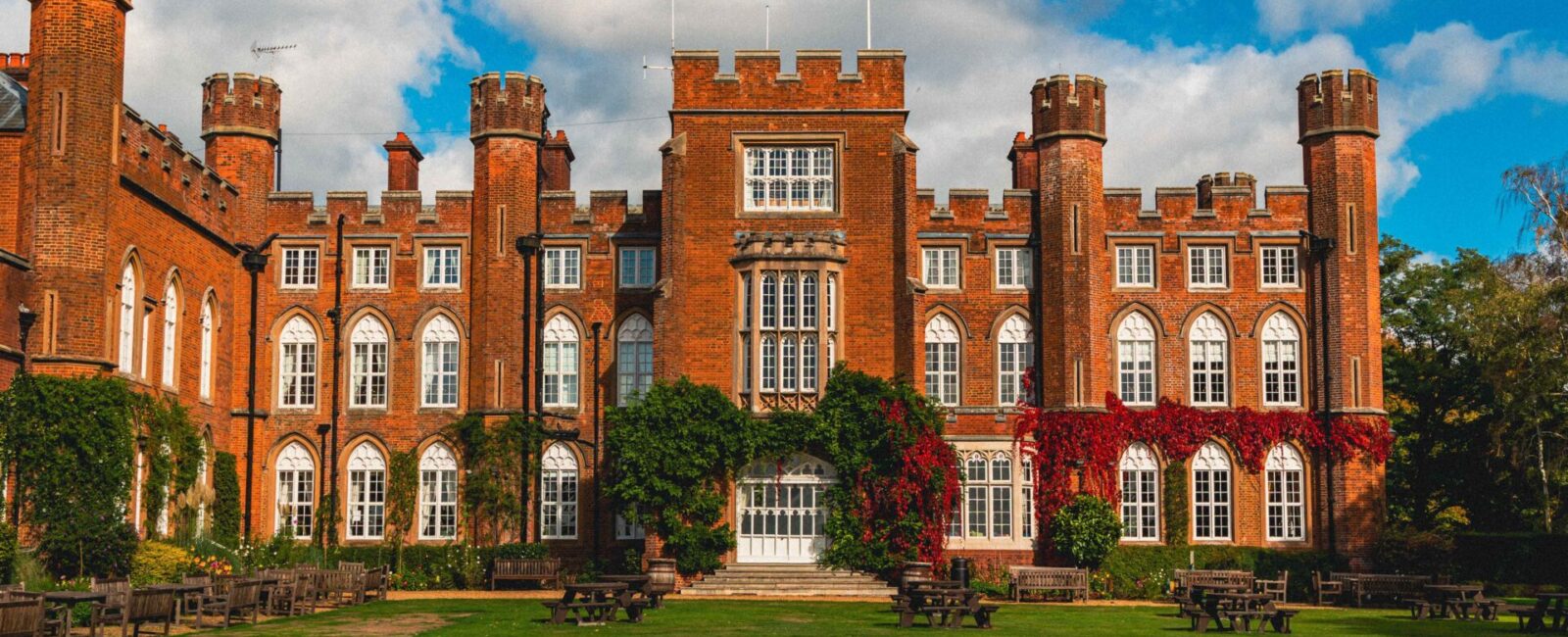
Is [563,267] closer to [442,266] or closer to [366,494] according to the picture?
[442,266]

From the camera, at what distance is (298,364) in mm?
39219

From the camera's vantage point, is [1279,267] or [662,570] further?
[1279,267]

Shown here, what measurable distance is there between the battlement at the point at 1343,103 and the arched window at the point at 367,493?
23847 millimetres

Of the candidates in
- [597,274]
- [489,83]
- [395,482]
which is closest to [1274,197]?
[597,274]

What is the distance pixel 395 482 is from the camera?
126 ft

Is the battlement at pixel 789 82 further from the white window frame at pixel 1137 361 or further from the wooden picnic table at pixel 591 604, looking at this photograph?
the wooden picnic table at pixel 591 604

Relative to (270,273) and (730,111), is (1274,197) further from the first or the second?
(270,273)

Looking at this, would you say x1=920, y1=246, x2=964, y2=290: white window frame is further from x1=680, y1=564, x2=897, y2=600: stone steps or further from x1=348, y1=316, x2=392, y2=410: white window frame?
x1=348, y1=316, x2=392, y2=410: white window frame

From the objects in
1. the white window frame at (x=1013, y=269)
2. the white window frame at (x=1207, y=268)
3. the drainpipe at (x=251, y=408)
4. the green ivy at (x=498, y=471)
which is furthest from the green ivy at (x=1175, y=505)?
the drainpipe at (x=251, y=408)

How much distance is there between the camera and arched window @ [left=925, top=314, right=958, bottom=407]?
3859 cm

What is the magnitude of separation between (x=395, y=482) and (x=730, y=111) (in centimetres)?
1188


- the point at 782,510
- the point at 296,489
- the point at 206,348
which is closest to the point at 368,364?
the point at 296,489

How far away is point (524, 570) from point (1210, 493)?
52.9 feet

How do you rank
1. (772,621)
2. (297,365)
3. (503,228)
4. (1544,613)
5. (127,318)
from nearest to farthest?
(772,621) < (1544,613) < (127,318) < (503,228) < (297,365)
